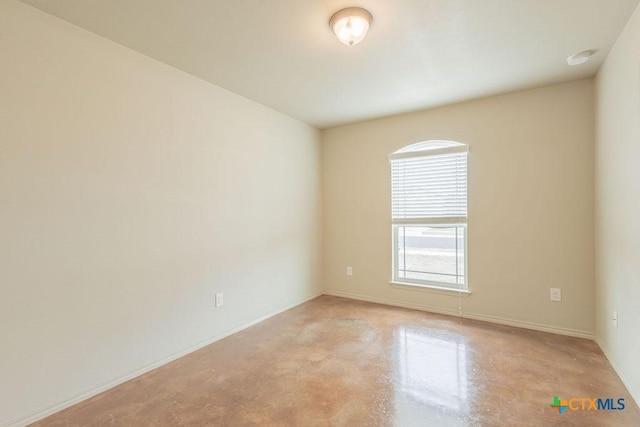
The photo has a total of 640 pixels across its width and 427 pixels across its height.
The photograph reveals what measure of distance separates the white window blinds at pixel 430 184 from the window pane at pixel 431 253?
5.5 inches

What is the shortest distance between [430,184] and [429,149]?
425mm

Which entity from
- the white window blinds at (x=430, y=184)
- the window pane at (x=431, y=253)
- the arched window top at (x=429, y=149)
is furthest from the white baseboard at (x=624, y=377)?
the arched window top at (x=429, y=149)

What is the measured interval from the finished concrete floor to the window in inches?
31.2

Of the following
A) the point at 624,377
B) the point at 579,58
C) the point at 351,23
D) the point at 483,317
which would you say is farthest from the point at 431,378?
the point at 579,58

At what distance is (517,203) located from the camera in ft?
10.5

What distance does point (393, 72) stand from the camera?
9.00ft

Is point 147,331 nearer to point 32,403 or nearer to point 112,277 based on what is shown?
point 112,277

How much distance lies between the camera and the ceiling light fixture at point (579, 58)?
242 cm

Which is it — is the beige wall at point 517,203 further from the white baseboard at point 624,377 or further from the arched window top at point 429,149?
the white baseboard at point 624,377

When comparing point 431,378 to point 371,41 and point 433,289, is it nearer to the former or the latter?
point 433,289

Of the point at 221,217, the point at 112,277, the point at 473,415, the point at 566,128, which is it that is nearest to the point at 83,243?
the point at 112,277

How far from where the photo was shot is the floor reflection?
1.82 metres

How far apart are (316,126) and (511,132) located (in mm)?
2436

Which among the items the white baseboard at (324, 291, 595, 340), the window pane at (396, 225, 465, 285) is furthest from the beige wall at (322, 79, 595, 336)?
the window pane at (396, 225, 465, 285)
